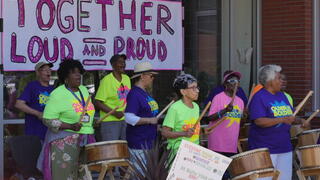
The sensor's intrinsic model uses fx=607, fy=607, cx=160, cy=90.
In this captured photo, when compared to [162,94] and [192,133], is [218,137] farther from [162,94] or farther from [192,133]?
[162,94]

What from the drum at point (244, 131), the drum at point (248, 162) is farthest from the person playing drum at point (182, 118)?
the drum at point (244, 131)

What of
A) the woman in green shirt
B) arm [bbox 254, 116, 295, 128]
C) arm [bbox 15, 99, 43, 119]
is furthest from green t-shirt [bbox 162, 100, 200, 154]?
arm [bbox 15, 99, 43, 119]

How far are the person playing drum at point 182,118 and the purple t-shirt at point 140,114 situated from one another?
0.37 metres

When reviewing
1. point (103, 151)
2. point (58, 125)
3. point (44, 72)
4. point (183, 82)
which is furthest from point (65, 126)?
point (44, 72)

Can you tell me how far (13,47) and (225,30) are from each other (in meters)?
3.94

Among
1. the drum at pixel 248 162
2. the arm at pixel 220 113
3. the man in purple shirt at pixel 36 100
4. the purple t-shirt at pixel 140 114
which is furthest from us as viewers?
the man in purple shirt at pixel 36 100

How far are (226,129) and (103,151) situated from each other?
168 cm

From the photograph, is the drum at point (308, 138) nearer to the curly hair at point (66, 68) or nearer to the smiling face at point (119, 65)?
the smiling face at point (119, 65)

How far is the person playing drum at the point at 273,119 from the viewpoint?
5.75 metres

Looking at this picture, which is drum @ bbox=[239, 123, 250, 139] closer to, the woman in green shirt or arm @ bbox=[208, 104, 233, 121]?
arm @ bbox=[208, 104, 233, 121]

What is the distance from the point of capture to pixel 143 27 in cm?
812

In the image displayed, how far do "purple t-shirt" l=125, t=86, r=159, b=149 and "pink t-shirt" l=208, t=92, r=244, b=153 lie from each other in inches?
35.7

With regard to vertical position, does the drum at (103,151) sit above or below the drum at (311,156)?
above

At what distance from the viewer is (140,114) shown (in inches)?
229
